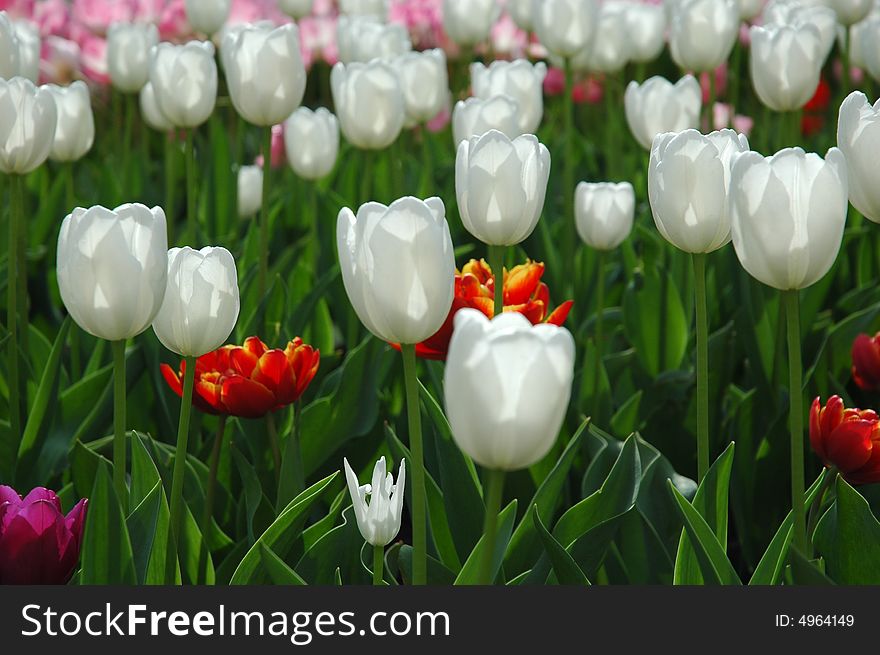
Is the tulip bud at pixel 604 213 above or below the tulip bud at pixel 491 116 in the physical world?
below

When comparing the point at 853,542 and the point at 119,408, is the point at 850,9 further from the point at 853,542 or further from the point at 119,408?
the point at 119,408

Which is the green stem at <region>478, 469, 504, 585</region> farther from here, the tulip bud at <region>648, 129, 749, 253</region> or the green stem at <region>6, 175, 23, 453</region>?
the green stem at <region>6, 175, 23, 453</region>

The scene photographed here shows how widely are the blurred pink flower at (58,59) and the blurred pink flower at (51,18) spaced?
27mm

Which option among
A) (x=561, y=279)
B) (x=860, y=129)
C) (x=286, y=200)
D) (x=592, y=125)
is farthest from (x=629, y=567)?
(x=592, y=125)

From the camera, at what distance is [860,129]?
1271mm

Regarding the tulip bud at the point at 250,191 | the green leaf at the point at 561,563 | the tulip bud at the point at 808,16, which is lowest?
the tulip bud at the point at 250,191

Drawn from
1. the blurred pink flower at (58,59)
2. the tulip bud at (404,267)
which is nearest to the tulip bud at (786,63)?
the tulip bud at (404,267)

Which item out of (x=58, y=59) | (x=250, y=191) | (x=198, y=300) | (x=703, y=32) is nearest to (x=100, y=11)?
(x=58, y=59)

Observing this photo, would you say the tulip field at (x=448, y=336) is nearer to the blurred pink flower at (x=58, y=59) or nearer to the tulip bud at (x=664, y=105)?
the tulip bud at (x=664, y=105)

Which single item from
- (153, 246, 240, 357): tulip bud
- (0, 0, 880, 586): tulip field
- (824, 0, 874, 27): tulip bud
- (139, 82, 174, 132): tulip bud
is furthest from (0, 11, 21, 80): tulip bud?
(824, 0, 874, 27): tulip bud

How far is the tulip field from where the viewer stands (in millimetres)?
1030

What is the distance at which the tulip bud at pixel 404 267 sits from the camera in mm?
965

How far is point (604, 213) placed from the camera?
1755 millimetres

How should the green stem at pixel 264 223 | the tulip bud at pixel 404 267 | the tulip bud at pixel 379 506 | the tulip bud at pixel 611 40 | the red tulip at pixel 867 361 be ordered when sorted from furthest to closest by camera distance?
the tulip bud at pixel 611 40 → the green stem at pixel 264 223 → the red tulip at pixel 867 361 → the tulip bud at pixel 379 506 → the tulip bud at pixel 404 267
